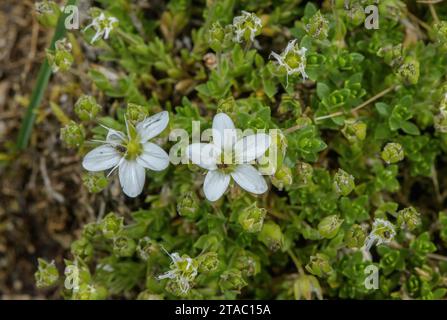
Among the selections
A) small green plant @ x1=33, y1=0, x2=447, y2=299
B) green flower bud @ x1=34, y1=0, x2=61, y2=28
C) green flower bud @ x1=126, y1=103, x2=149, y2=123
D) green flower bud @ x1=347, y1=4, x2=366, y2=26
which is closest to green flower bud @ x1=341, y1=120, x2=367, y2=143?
small green plant @ x1=33, y1=0, x2=447, y2=299

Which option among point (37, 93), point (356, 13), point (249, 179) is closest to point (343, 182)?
point (249, 179)

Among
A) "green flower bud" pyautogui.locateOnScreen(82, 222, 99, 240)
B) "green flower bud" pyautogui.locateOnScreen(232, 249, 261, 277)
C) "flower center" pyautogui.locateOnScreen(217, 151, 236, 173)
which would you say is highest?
"flower center" pyautogui.locateOnScreen(217, 151, 236, 173)

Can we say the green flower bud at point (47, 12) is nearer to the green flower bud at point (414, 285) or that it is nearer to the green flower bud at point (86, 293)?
the green flower bud at point (86, 293)

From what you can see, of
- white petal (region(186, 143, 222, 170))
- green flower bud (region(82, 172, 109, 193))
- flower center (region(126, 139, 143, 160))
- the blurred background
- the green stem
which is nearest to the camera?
white petal (region(186, 143, 222, 170))

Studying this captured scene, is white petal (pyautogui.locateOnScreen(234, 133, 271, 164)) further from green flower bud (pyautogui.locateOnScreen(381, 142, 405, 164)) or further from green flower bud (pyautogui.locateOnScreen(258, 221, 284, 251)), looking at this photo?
green flower bud (pyautogui.locateOnScreen(381, 142, 405, 164))

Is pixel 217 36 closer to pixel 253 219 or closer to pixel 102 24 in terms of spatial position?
pixel 102 24

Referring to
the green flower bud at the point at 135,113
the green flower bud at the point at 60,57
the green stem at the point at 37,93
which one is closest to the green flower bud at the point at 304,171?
the green flower bud at the point at 135,113

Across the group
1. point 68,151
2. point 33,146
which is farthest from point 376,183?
point 33,146

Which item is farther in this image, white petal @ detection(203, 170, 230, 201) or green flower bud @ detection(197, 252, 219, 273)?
green flower bud @ detection(197, 252, 219, 273)
